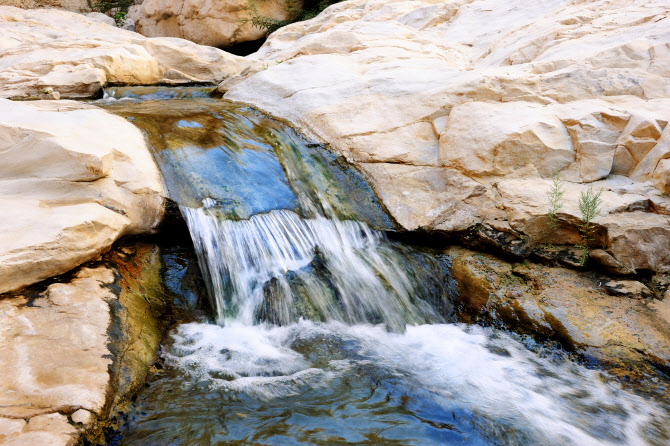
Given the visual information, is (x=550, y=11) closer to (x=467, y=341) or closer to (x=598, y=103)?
(x=598, y=103)

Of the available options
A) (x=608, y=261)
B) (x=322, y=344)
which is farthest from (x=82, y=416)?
(x=608, y=261)

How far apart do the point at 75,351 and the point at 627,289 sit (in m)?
4.07

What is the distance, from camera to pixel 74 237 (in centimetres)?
311

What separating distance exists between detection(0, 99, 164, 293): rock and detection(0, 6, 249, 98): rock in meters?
3.43

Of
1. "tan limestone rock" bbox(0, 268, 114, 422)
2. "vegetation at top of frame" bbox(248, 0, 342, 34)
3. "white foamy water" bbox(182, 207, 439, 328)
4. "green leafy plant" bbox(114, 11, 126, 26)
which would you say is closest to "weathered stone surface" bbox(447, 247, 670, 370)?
"white foamy water" bbox(182, 207, 439, 328)

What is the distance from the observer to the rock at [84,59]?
290 inches

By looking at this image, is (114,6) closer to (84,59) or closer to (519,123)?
(84,59)

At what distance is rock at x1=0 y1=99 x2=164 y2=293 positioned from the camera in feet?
9.71

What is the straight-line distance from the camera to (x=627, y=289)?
11.9 feet

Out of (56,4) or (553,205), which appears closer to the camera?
(553,205)

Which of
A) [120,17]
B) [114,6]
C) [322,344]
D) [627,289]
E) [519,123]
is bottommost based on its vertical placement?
[322,344]

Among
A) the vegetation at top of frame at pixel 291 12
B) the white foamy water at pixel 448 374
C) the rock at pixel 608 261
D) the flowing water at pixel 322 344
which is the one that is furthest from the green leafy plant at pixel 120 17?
the rock at pixel 608 261

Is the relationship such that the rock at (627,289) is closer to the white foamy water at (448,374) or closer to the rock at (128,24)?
the white foamy water at (448,374)

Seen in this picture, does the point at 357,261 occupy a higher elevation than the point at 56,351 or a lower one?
higher
